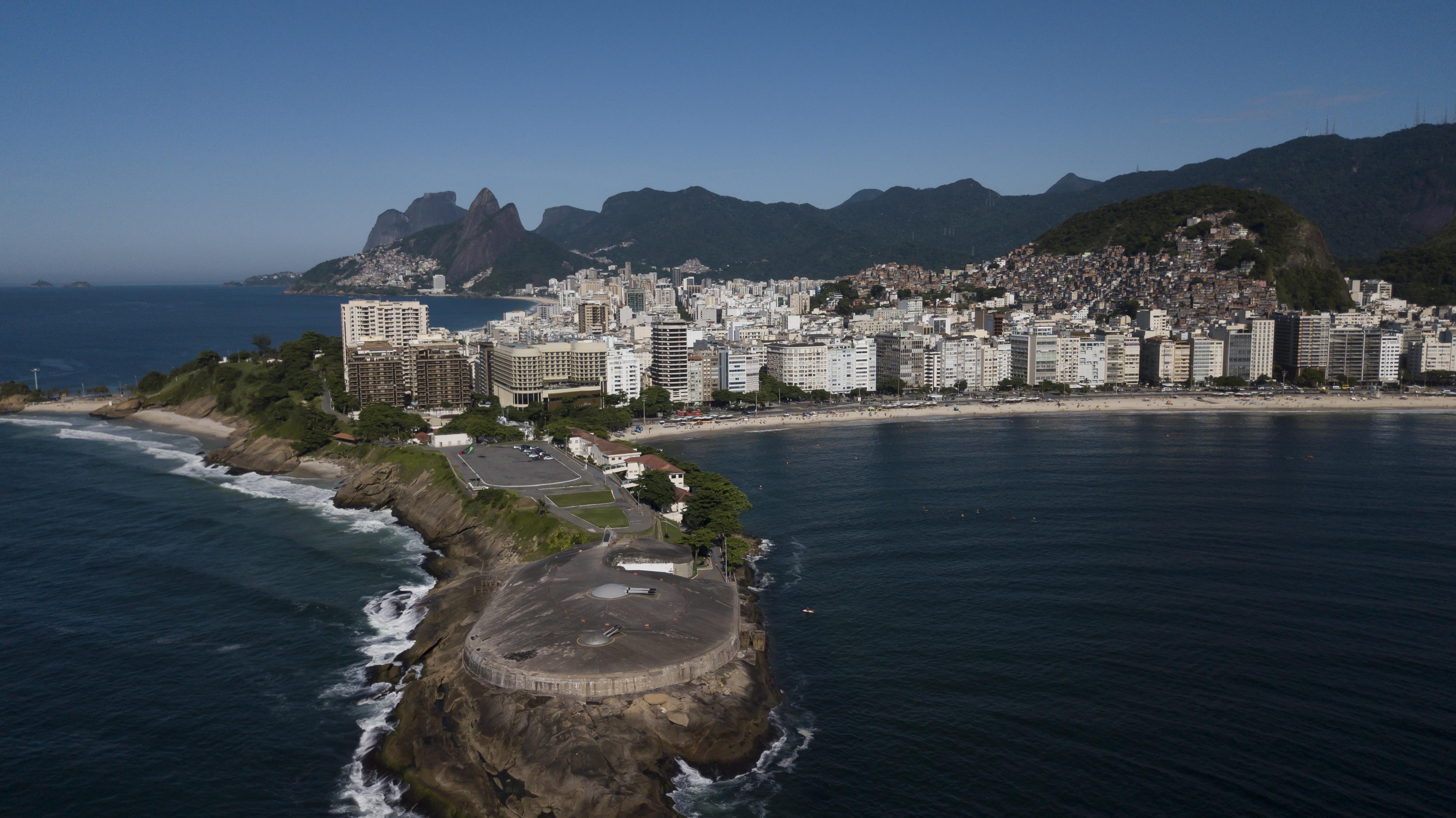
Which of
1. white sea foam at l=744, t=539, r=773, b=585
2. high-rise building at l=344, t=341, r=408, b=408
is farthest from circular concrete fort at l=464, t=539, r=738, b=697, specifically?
high-rise building at l=344, t=341, r=408, b=408

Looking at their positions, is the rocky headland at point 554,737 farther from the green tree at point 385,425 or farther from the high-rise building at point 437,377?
the high-rise building at point 437,377

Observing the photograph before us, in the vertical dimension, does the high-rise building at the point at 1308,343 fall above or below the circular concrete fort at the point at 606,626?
above

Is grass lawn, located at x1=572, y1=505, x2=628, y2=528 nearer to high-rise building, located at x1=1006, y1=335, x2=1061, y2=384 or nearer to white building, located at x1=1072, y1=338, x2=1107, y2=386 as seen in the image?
high-rise building, located at x1=1006, y1=335, x2=1061, y2=384

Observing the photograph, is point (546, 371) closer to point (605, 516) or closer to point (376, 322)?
point (376, 322)

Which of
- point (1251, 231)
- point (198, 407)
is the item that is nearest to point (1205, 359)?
point (1251, 231)

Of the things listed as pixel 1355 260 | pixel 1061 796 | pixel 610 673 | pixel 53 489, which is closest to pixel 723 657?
pixel 610 673

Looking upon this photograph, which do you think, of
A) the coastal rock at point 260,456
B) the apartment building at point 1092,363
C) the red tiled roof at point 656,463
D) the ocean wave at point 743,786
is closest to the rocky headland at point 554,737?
the ocean wave at point 743,786
